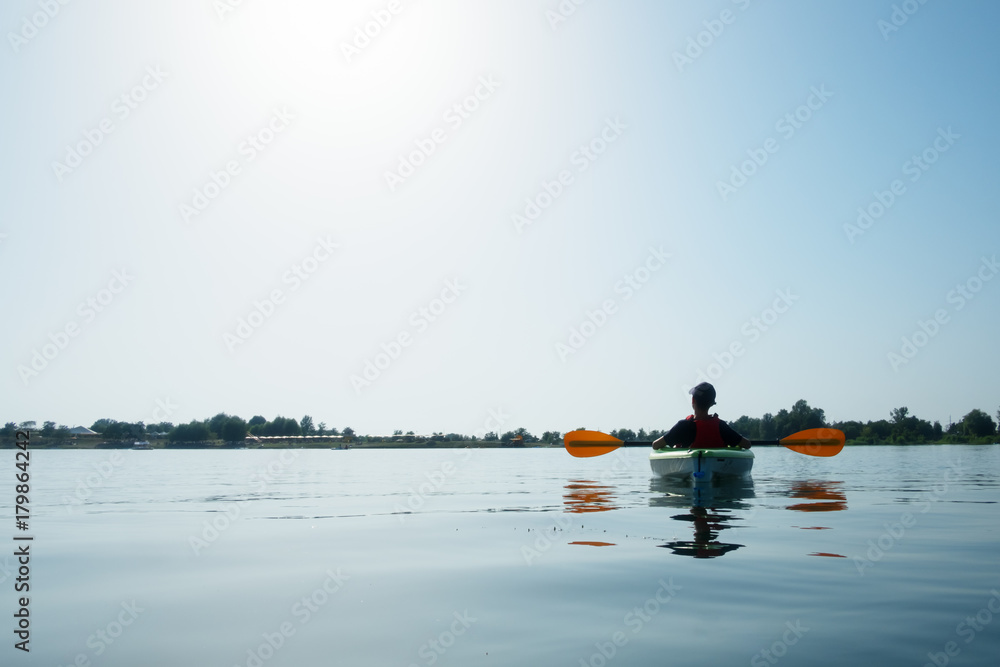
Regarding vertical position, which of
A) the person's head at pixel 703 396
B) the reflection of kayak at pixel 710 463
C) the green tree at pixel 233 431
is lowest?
the green tree at pixel 233 431

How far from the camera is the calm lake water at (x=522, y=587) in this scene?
4.29m

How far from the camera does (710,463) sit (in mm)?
15000

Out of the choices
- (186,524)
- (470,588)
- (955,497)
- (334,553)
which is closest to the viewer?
(470,588)

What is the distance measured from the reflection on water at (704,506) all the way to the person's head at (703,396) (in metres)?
1.89

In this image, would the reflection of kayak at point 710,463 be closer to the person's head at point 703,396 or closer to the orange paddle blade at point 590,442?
the person's head at point 703,396

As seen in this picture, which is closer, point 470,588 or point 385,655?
point 385,655

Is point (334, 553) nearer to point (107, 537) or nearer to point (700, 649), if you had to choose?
point (107, 537)

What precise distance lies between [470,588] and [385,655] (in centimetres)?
193

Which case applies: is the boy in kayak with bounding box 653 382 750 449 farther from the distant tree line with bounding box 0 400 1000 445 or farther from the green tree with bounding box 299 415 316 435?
the green tree with bounding box 299 415 316 435

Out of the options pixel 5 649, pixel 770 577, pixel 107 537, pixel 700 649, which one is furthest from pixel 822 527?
pixel 107 537

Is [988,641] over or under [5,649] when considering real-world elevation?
over

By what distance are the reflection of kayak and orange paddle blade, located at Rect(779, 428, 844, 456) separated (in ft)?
8.94

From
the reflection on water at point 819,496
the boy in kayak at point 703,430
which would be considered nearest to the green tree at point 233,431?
the reflection on water at point 819,496

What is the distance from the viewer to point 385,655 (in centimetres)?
423
